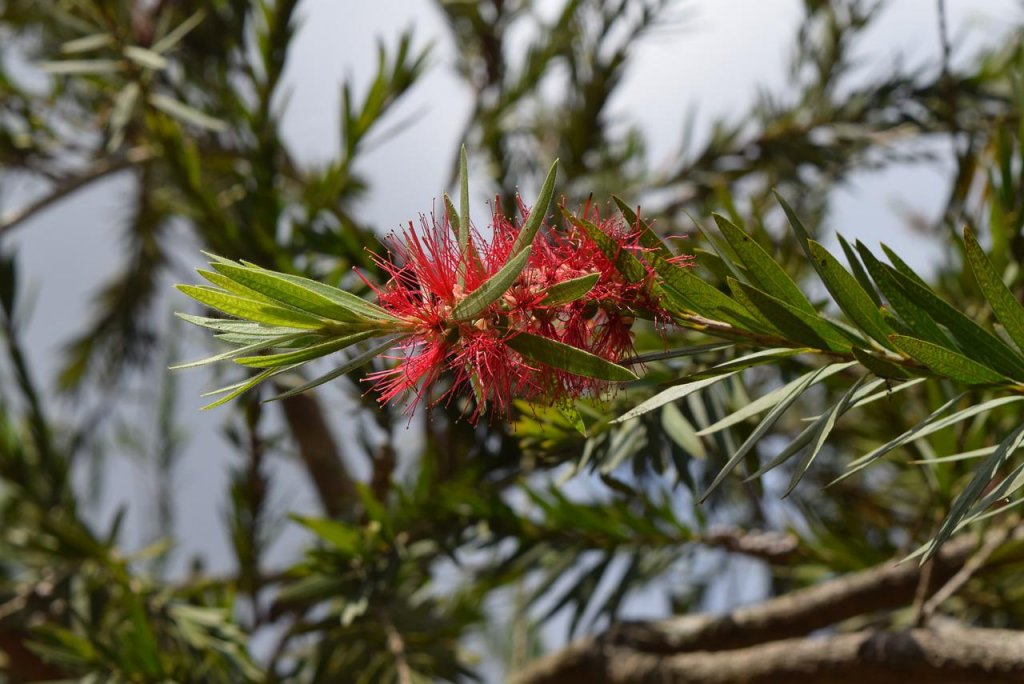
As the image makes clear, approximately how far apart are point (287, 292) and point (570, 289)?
95 mm

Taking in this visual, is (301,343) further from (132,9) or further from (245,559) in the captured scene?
(132,9)

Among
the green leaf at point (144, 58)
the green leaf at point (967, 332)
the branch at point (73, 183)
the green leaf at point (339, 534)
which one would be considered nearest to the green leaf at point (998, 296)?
the green leaf at point (967, 332)

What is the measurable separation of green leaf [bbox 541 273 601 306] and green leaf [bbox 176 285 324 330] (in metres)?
0.08

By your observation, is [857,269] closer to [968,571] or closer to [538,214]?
[538,214]

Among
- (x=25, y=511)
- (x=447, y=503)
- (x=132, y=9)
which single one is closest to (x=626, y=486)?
(x=447, y=503)

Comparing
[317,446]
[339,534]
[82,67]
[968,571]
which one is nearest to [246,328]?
[339,534]

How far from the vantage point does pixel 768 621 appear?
0.76 meters

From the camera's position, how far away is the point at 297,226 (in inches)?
29.4

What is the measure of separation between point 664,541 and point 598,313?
1.42ft

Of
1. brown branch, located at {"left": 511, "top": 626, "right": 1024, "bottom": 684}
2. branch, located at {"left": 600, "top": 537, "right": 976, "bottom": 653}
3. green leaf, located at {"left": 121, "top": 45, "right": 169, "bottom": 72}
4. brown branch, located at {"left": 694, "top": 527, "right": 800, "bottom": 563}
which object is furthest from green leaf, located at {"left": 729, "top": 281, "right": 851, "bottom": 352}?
green leaf, located at {"left": 121, "top": 45, "right": 169, "bottom": 72}

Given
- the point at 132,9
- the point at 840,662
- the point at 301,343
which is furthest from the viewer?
the point at 132,9

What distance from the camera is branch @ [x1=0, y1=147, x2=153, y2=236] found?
999 mm

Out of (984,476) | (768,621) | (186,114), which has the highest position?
(186,114)

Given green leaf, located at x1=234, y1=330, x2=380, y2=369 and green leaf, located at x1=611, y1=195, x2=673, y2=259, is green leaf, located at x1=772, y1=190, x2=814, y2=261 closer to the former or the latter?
green leaf, located at x1=611, y1=195, x2=673, y2=259
